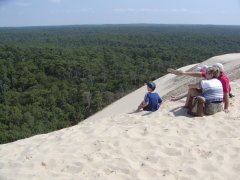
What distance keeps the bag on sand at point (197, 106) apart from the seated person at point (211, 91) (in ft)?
0.51

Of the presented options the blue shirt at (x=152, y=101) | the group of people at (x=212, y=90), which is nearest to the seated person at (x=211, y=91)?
the group of people at (x=212, y=90)

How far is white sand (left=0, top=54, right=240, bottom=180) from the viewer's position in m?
5.78

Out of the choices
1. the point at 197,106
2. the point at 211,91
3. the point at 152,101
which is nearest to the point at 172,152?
the point at 197,106

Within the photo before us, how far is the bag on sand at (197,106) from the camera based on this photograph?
26.6 ft

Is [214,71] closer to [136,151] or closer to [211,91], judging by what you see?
[211,91]

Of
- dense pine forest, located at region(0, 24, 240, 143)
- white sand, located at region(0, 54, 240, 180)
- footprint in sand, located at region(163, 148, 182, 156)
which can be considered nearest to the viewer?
white sand, located at region(0, 54, 240, 180)

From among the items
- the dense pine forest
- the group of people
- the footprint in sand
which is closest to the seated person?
the group of people

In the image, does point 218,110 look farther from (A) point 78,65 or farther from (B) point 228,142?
(A) point 78,65

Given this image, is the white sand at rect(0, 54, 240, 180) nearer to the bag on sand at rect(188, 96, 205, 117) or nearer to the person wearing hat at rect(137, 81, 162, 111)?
the bag on sand at rect(188, 96, 205, 117)

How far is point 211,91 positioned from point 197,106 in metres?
0.43

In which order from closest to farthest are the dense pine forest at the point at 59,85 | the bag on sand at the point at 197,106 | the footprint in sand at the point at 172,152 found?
the footprint in sand at the point at 172,152 → the bag on sand at the point at 197,106 → the dense pine forest at the point at 59,85

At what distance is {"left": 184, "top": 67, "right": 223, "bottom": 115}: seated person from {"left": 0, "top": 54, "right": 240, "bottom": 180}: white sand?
207 millimetres

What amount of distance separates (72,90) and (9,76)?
15395mm

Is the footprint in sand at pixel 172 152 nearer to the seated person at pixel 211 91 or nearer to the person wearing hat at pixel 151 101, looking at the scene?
the seated person at pixel 211 91
